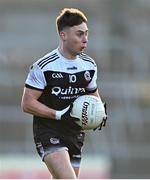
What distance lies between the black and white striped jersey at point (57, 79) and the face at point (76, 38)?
0.37 ft

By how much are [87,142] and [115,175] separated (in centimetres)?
102

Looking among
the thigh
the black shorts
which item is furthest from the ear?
the thigh

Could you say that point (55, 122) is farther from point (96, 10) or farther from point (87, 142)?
point (96, 10)

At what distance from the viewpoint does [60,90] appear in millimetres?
6312

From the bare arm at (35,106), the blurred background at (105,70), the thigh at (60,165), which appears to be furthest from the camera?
the blurred background at (105,70)

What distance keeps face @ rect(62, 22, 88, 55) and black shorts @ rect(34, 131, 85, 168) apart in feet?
2.22

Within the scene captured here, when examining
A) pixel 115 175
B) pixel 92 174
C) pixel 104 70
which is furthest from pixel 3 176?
pixel 104 70

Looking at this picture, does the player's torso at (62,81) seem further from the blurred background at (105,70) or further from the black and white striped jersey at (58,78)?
the blurred background at (105,70)

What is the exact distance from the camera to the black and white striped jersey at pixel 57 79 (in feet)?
20.6

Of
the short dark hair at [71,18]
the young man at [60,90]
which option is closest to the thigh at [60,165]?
the young man at [60,90]

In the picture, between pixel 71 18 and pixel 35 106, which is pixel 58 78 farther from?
pixel 71 18

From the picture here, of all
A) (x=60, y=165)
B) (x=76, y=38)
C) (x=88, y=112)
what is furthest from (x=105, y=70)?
(x=60, y=165)

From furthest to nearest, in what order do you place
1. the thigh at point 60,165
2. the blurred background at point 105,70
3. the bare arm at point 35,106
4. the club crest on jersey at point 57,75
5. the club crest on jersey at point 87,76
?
the blurred background at point 105,70, the club crest on jersey at point 87,76, the club crest on jersey at point 57,75, the bare arm at point 35,106, the thigh at point 60,165

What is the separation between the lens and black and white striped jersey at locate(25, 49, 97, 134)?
20.6ft
